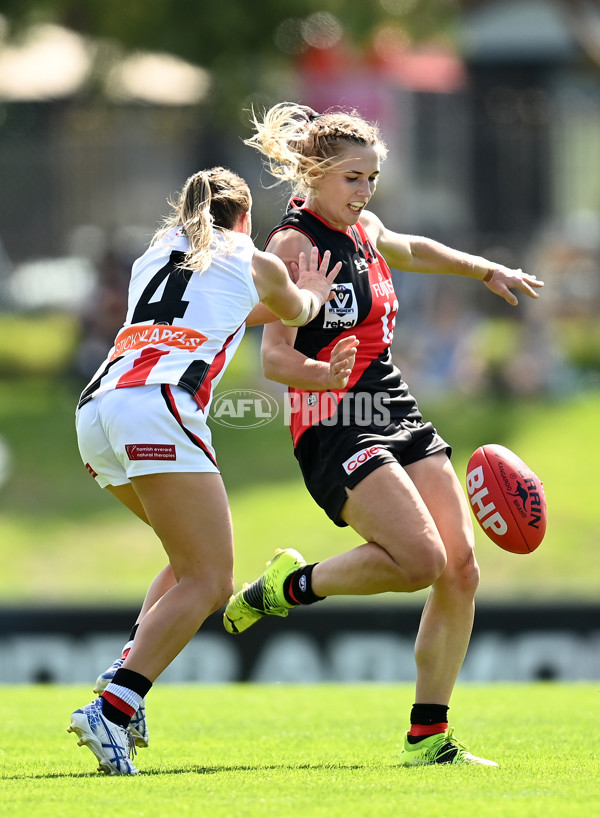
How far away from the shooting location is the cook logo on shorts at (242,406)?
7.36 metres

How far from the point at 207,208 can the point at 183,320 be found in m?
0.43

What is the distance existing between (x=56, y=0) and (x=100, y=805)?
12.9 metres

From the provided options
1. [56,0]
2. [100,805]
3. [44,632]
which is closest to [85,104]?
[56,0]

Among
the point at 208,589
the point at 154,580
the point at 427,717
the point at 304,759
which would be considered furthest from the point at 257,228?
the point at 208,589

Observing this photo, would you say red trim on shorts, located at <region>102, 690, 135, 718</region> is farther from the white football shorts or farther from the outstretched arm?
the outstretched arm

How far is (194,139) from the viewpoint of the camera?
1620cm

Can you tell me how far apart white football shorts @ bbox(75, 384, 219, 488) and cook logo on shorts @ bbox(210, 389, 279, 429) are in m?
1.71

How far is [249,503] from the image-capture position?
13594 mm

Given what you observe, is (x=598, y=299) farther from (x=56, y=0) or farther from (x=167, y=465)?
(x=167, y=465)

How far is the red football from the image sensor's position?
5418mm

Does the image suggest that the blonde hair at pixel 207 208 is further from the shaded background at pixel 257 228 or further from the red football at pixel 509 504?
the shaded background at pixel 257 228

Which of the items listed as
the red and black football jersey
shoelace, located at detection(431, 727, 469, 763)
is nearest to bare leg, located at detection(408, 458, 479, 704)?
shoelace, located at detection(431, 727, 469, 763)

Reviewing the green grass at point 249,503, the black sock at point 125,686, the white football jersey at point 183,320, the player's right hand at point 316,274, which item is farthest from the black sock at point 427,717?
the green grass at point 249,503

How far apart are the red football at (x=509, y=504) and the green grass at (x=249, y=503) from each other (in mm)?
6036
